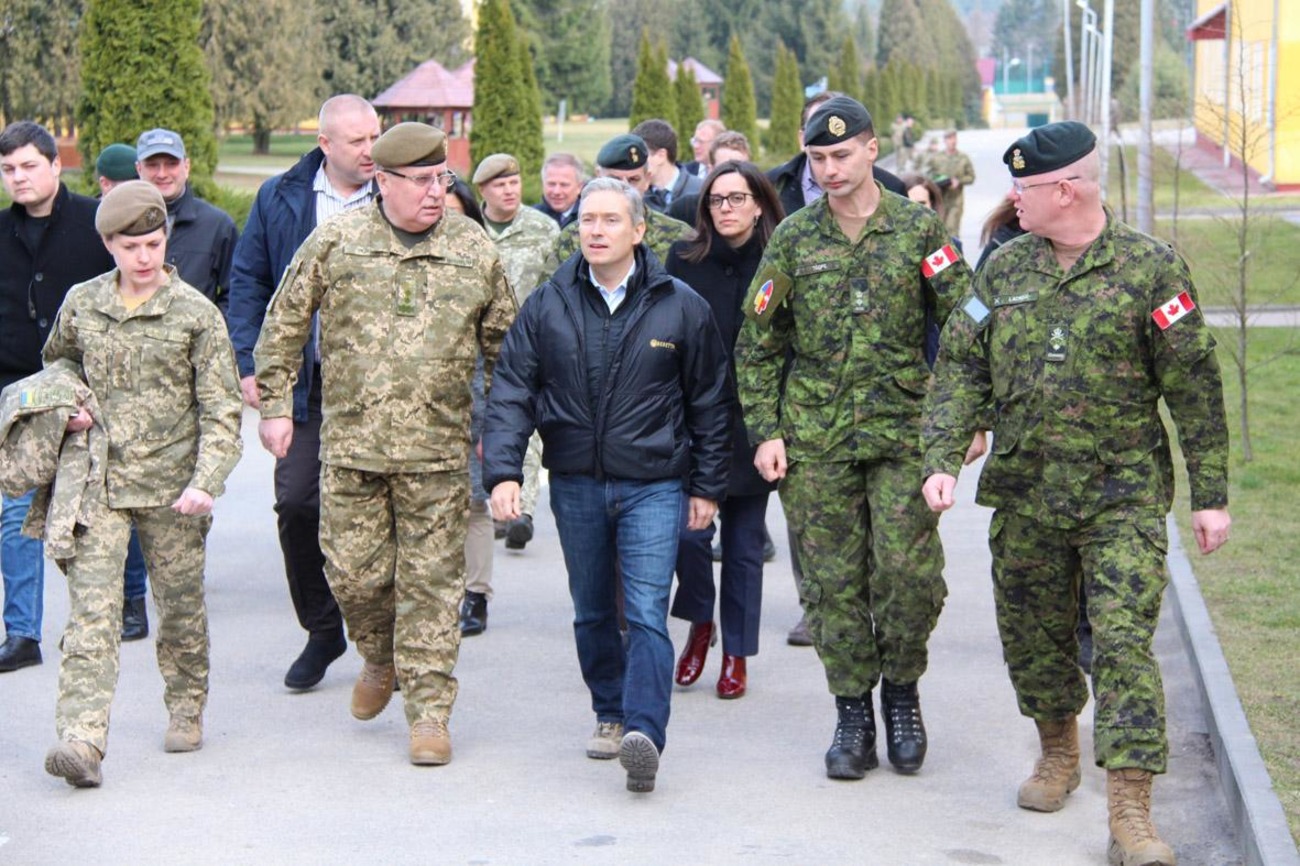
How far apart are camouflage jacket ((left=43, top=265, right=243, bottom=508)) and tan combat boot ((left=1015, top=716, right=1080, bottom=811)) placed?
286cm

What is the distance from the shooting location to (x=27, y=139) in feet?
26.1

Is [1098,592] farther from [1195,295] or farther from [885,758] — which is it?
[885,758]

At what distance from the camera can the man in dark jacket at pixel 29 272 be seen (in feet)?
26.0

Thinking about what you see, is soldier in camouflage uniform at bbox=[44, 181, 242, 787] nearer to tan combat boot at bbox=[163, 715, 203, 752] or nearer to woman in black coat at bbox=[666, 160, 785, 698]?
tan combat boot at bbox=[163, 715, 203, 752]

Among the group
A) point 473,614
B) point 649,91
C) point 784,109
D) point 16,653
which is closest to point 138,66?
point 473,614

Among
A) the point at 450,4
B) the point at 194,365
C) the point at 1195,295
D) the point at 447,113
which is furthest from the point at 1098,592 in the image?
the point at 450,4

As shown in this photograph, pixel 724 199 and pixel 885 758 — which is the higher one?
pixel 724 199

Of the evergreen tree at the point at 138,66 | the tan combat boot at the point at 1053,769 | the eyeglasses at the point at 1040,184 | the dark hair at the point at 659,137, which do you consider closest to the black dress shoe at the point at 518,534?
the dark hair at the point at 659,137

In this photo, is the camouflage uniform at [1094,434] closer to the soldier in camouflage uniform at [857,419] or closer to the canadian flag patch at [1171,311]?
the canadian flag patch at [1171,311]

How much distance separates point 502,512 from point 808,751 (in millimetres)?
1488

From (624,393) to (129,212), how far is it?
1.79 metres

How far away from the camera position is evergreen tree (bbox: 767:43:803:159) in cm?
5656

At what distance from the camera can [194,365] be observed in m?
6.54

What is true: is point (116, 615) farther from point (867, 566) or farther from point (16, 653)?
point (867, 566)
